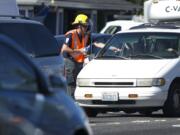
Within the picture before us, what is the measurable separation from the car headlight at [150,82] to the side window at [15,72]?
8.12 m

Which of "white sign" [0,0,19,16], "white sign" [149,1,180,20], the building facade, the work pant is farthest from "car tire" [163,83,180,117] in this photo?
the building facade

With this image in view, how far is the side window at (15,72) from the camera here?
6590 mm

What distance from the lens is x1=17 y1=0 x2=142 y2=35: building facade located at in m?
34.3

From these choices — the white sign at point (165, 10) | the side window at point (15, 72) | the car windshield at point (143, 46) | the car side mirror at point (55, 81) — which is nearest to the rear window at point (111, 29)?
the white sign at point (165, 10)

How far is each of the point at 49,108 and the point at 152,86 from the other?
27.2 ft

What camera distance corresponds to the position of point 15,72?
6.72m

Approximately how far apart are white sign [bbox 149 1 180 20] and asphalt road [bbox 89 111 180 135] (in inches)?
170

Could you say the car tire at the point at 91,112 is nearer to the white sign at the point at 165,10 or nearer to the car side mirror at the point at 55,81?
the white sign at the point at 165,10

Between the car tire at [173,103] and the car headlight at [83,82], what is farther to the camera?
the car headlight at [83,82]

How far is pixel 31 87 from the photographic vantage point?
6699 millimetres

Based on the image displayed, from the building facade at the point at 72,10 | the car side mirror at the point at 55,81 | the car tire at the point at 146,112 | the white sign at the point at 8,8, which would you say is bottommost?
the building facade at the point at 72,10

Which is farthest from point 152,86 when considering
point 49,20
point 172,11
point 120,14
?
point 120,14

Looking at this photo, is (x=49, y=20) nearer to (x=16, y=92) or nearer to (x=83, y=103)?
(x=83, y=103)

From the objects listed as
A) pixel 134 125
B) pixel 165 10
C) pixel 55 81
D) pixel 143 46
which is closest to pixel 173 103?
pixel 143 46
